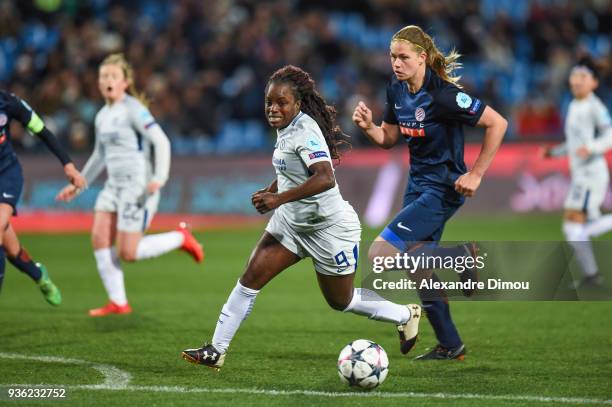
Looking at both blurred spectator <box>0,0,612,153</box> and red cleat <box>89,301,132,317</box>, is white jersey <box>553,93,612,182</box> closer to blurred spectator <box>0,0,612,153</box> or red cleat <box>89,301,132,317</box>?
red cleat <box>89,301,132,317</box>

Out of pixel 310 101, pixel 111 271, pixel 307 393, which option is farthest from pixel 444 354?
pixel 111 271

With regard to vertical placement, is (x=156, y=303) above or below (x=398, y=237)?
below

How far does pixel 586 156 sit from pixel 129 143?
5.21 m

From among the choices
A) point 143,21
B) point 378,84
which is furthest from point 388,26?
point 143,21

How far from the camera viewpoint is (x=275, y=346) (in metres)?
8.02

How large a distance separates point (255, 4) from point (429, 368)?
15.9m

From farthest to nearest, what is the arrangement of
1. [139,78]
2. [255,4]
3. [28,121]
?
[255,4] → [139,78] → [28,121]

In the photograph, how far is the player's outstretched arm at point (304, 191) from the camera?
6.00m

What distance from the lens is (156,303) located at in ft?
34.9

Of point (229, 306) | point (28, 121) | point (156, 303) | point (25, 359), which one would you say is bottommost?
point (156, 303)

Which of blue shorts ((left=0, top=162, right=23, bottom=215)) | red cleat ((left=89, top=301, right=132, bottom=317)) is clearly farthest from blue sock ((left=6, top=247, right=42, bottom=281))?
red cleat ((left=89, top=301, right=132, bottom=317))

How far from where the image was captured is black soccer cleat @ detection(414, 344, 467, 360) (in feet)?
24.1

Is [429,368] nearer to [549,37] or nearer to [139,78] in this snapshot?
[139,78]

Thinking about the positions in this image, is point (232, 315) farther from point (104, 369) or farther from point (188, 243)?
point (188, 243)
